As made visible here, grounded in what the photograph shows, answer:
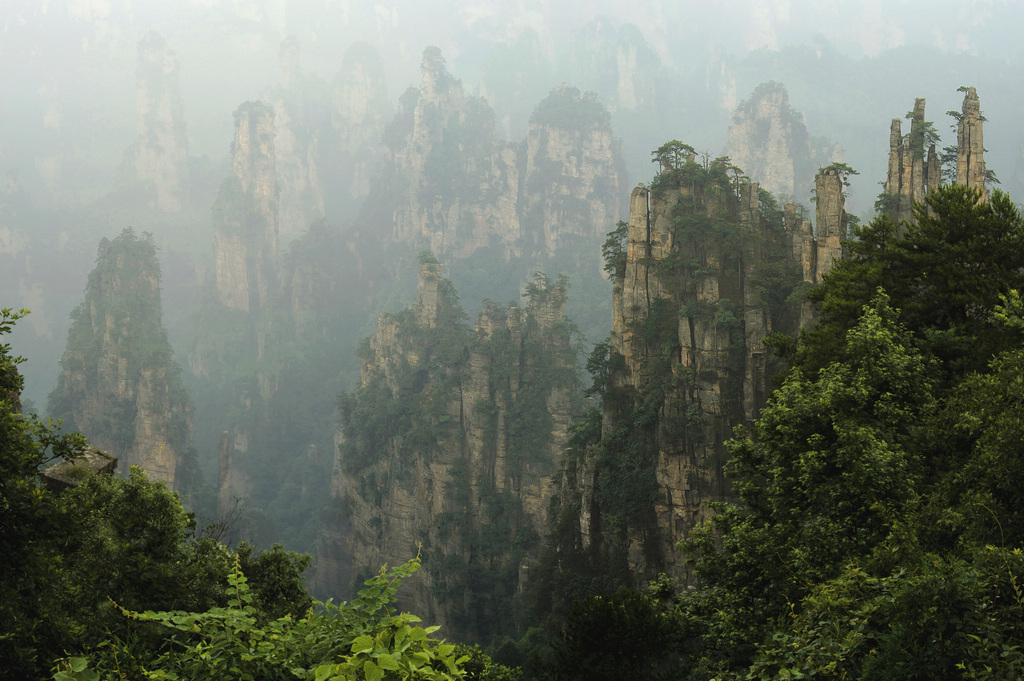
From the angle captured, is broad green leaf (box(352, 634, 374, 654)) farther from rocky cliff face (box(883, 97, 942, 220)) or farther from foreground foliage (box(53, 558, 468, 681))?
rocky cliff face (box(883, 97, 942, 220))

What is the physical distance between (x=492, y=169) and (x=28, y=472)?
85015mm

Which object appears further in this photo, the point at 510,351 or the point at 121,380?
the point at 121,380

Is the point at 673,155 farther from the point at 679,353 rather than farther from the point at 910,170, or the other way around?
the point at 910,170

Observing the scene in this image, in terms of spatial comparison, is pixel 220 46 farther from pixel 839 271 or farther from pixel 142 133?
pixel 839 271

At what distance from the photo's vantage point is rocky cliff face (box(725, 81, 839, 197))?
83.2m

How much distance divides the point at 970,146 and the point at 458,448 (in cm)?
3244

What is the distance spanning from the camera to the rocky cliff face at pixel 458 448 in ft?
139

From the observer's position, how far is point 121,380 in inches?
2299

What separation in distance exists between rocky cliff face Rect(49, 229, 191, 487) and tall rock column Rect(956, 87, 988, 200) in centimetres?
5287

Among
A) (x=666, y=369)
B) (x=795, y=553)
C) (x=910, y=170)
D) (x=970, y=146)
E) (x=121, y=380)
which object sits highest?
(x=970, y=146)

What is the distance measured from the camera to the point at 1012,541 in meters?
7.66

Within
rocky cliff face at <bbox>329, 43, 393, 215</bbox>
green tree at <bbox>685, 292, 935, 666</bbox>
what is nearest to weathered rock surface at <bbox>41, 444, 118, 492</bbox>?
green tree at <bbox>685, 292, 935, 666</bbox>

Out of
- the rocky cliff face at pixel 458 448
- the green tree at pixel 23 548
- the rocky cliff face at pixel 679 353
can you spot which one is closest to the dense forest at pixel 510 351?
Result: the green tree at pixel 23 548

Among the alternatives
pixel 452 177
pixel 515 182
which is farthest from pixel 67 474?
pixel 452 177
